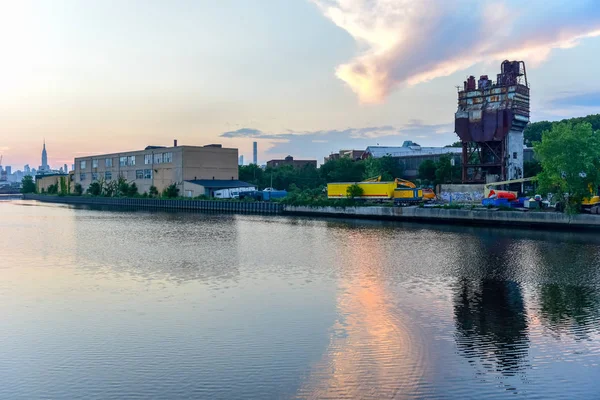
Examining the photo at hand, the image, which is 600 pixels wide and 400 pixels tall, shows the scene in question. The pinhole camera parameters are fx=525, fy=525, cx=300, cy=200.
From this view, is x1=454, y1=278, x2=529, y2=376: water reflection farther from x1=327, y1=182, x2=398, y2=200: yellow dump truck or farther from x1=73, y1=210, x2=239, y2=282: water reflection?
x1=327, y1=182, x2=398, y2=200: yellow dump truck

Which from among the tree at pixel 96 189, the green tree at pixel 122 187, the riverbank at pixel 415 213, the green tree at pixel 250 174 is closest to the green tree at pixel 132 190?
the green tree at pixel 122 187

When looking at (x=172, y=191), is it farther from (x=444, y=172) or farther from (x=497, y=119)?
(x=497, y=119)

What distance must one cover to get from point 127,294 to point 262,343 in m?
9.54

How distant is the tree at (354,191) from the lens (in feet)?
239

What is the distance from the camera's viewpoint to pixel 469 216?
57.3m

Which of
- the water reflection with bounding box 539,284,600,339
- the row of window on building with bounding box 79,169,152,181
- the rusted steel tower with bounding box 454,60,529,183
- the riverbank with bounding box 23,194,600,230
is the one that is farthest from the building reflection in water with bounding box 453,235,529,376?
the row of window on building with bounding box 79,169,152,181

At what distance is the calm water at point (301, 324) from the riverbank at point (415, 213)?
14.0m

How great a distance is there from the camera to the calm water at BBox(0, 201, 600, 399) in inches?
526

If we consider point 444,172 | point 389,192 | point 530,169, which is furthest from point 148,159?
point 530,169

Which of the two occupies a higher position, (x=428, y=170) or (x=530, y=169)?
(x=428, y=170)

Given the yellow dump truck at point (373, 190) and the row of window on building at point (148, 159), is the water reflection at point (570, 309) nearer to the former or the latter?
the yellow dump truck at point (373, 190)

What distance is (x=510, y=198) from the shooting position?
60.3 meters

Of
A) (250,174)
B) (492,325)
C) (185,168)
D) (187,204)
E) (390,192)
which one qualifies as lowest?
(492,325)

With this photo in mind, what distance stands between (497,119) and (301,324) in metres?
→ 65.6
